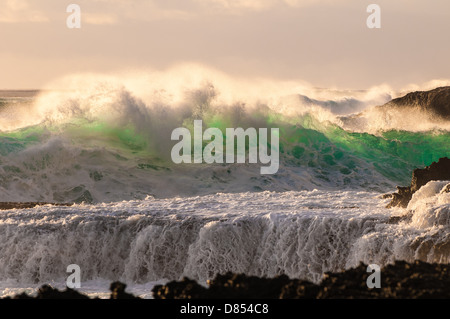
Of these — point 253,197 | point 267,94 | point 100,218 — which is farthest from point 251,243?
point 267,94

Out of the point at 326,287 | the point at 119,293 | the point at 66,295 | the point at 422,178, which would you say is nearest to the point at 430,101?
the point at 422,178

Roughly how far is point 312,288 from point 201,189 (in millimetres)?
20292

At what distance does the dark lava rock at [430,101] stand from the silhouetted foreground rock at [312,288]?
116ft

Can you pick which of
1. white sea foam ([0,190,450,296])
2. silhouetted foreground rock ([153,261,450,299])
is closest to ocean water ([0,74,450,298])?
white sea foam ([0,190,450,296])

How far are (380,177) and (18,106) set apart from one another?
1200 inches

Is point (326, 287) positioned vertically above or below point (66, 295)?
above

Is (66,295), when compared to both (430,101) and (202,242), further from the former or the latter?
(430,101)

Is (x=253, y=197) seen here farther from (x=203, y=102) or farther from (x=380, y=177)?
(x=203, y=102)

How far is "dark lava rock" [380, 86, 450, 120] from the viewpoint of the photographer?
43.5m

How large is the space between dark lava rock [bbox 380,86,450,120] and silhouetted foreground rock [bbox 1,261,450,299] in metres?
35.4

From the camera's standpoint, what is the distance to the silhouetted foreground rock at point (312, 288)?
8.32 meters

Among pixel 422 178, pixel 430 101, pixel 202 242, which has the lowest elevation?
pixel 202 242

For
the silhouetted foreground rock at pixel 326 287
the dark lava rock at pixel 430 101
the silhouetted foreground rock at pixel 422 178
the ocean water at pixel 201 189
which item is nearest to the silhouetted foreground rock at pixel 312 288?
the silhouetted foreground rock at pixel 326 287

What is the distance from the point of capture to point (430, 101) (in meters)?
44.5
